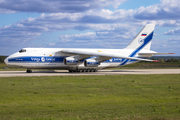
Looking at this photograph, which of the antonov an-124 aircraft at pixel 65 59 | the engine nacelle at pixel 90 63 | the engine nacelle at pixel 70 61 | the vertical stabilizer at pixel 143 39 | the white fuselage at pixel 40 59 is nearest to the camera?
the white fuselage at pixel 40 59

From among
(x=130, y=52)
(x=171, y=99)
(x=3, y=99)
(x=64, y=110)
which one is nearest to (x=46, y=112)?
(x=64, y=110)

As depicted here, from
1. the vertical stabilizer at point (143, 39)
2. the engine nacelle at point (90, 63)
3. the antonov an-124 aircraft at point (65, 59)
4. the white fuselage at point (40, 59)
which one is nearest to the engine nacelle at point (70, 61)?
the antonov an-124 aircraft at point (65, 59)

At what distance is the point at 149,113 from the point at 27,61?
1009 inches

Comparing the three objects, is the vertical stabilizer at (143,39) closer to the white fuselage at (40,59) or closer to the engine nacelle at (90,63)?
the engine nacelle at (90,63)

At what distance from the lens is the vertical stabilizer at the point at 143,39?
39438mm

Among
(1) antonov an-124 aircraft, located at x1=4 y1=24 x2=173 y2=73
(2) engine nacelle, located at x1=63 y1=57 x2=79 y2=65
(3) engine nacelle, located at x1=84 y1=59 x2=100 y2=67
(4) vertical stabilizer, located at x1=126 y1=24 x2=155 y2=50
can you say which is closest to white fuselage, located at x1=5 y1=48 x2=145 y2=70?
(1) antonov an-124 aircraft, located at x1=4 y1=24 x2=173 y2=73

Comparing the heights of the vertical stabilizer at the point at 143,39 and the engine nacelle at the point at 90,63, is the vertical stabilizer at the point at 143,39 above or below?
above

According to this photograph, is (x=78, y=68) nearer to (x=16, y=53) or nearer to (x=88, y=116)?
(x=16, y=53)

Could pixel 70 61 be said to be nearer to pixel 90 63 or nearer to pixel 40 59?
pixel 90 63

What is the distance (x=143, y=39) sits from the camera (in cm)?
3966

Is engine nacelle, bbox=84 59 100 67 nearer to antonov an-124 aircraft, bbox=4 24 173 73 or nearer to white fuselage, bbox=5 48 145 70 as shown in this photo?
antonov an-124 aircraft, bbox=4 24 173 73

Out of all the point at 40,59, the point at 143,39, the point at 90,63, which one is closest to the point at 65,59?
the point at 40,59

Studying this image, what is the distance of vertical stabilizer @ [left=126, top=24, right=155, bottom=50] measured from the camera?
3944 centimetres

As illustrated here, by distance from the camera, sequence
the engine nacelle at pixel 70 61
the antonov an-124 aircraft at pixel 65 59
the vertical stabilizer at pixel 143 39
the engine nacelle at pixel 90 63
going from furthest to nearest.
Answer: the vertical stabilizer at pixel 143 39 → the engine nacelle at pixel 90 63 → the engine nacelle at pixel 70 61 → the antonov an-124 aircraft at pixel 65 59
